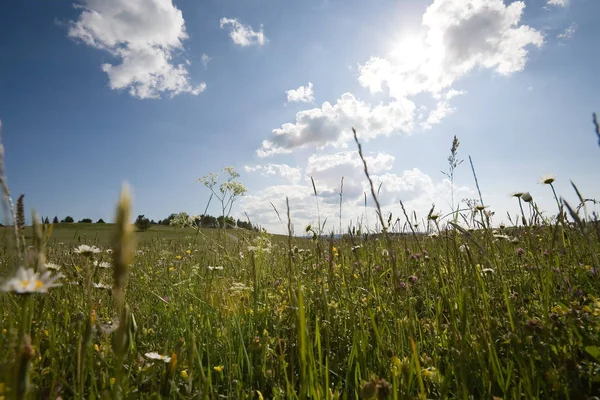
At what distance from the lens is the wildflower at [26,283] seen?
895mm

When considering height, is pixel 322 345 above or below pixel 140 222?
below

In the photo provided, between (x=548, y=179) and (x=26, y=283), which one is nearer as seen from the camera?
(x=26, y=283)

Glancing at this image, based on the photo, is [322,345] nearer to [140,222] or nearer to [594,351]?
[594,351]

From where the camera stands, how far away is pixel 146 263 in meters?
5.15

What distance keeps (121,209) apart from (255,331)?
2.15 metres

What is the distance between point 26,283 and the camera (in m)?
0.97

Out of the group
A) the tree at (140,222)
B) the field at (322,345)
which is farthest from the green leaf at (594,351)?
the tree at (140,222)

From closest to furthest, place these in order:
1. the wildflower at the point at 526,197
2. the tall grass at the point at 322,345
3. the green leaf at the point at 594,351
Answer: the tall grass at the point at 322,345 < the green leaf at the point at 594,351 < the wildflower at the point at 526,197

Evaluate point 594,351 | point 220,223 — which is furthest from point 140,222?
point 594,351

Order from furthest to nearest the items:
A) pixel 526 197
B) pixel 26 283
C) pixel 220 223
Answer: pixel 220 223 < pixel 526 197 < pixel 26 283

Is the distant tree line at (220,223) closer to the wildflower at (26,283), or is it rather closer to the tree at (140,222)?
the tree at (140,222)

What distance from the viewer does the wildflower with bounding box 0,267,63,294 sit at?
90cm

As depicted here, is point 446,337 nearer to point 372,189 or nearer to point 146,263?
point 372,189

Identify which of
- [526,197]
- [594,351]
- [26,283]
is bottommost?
[594,351]
